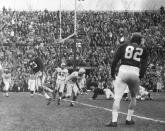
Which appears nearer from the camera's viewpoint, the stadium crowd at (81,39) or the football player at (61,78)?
the football player at (61,78)

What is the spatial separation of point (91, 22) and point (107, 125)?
35.5 metres

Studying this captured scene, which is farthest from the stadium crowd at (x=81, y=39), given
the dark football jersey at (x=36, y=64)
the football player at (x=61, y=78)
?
the dark football jersey at (x=36, y=64)

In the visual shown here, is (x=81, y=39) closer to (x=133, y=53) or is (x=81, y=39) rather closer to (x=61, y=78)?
(x=61, y=78)

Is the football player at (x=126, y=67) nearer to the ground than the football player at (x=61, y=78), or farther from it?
farther from it

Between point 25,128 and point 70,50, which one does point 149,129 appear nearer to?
point 25,128

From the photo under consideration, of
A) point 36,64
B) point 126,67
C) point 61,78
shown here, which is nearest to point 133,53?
point 126,67

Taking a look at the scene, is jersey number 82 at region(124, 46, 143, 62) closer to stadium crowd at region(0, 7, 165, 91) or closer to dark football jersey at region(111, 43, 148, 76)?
dark football jersey at region(111, 43, 148, 76)

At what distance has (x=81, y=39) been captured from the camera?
139 feet

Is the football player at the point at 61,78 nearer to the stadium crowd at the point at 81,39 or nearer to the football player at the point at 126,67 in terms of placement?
the football player at the point at 126,67

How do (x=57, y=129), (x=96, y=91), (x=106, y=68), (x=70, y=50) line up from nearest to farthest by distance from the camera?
(x=57, y=129)
(x=96, y=91)
(x=106, y=68)
(x=70, y=50)

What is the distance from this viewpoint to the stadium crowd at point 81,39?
122ft

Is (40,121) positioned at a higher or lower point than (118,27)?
lower

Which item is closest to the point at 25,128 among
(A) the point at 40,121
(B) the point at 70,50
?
(A) the point at 40,121

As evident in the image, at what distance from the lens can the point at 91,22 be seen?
4438 centimetres
